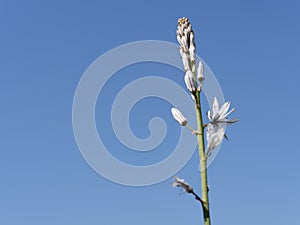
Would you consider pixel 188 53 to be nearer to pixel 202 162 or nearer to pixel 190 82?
pixel 190 82

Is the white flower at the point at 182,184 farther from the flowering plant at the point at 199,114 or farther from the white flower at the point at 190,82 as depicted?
the white flower at the point at 190,82

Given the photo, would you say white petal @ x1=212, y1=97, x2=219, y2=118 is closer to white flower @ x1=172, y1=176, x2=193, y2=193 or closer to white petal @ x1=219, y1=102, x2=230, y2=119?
white petal @ x1=219, y1=102, x2=230, y2=119

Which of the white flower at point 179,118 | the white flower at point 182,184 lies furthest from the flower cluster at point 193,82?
the white flower at point 182,184

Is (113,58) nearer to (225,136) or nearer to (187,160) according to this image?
(187,160)

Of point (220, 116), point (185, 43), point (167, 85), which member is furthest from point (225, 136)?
point (167, 85)

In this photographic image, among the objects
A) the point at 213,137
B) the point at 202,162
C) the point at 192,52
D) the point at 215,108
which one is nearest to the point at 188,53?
the point at 192,52

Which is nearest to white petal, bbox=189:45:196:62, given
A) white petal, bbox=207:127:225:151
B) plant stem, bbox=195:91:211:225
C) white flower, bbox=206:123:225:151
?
plant stem, bbox=195:91:211:225
